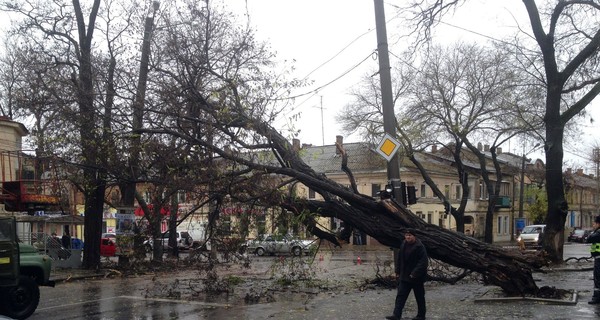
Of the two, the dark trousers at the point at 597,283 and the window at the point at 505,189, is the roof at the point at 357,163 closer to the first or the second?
the window at the point at 505,189

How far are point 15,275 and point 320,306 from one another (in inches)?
235

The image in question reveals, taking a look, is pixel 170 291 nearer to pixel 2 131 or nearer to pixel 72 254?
pixel 72 254

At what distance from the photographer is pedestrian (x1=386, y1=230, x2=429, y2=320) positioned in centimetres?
973

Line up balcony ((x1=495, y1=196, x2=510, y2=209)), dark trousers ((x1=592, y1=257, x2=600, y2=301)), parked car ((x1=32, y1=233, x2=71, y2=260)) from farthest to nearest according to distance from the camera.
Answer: balcony ((x1=495, y1=196, x2=510, y2=209)), parked car ((x1=32, y1=233, x2=71, y2=260)), dark trousers ((x1=592, y1=257, x2=600, y2=301))

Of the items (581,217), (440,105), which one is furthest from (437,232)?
(581,217)

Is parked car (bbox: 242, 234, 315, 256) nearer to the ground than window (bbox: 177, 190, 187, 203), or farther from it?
nearer to the ground

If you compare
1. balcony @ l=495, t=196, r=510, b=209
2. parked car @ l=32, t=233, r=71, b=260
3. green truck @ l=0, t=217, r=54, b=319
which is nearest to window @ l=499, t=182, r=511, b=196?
balcony @ l=495, t=196, r=510, b=209

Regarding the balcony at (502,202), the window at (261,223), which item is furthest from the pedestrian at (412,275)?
the balcony at (502,202)

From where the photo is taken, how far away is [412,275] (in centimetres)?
969

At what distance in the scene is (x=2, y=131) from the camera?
107 feet

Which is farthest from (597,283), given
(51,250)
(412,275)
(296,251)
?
(51,250)

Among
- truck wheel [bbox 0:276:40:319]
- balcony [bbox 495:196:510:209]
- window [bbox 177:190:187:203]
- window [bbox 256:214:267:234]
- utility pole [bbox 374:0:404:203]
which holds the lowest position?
balcony [bbox 495:196:510:209]

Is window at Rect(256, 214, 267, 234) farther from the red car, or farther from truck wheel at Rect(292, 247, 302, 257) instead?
the red car

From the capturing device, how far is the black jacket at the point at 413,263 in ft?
31.9
